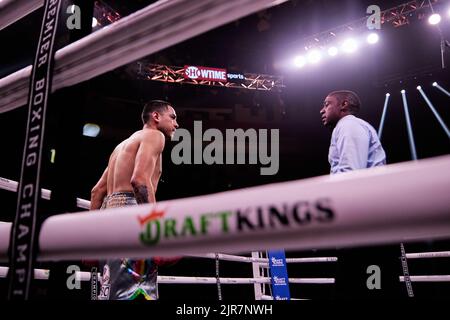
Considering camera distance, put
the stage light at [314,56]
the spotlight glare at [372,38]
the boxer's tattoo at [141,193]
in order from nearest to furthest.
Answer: the boxer's tattoo at [141,193]
the spotlight glare at [372,38]
the stage light at [314,56]

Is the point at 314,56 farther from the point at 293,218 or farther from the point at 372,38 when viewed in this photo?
the point at 293,218

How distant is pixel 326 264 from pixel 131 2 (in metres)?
7.46

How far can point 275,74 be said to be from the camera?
34.6ft

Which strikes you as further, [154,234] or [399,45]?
[399,45]

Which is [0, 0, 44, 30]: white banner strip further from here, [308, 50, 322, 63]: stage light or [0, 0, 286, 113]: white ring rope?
[308, 50, 322, 63]: stage light

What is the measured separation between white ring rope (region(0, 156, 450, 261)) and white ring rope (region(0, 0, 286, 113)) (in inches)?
13.3

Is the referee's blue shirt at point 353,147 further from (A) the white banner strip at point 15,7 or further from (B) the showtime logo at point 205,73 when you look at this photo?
(B) the showtime logo at point 205,73

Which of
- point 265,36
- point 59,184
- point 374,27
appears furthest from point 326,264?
point 59,184

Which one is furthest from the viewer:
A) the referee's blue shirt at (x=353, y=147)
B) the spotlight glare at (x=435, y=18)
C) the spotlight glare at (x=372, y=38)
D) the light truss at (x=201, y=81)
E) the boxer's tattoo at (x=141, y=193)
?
the light truss at (x=201, y=81)

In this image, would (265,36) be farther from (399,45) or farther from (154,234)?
(154,234)

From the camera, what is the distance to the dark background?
6867 mm

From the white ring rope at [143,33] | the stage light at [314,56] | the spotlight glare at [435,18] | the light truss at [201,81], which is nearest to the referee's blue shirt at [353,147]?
the white ring rope at [143,33]

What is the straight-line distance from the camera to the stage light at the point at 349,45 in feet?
26.4

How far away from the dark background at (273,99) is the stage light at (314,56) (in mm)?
324
